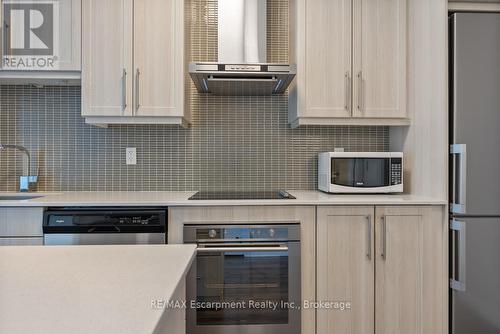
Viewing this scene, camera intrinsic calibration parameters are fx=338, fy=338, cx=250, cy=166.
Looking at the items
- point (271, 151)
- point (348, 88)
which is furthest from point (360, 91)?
point (271, 151)

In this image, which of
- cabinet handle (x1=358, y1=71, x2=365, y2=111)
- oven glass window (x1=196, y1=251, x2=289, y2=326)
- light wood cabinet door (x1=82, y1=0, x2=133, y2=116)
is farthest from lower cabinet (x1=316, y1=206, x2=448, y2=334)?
light wood cabinet door (x1=82, y1=0, x2=133, y2=116)

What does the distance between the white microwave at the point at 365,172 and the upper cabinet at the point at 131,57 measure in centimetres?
111

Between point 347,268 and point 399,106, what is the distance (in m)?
1.07

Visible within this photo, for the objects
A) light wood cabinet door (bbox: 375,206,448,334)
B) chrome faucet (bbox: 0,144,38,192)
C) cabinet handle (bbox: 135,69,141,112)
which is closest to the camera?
light wood cabinet door (bbox: 375,206,448,334)

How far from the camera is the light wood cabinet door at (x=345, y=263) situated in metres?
1.86

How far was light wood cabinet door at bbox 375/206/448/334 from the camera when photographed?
1877mm

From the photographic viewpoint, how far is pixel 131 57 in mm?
2059

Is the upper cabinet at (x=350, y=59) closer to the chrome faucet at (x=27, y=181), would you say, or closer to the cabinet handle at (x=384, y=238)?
the cabinet handle at (x=384, y=238)

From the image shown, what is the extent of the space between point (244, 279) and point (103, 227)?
82 cm

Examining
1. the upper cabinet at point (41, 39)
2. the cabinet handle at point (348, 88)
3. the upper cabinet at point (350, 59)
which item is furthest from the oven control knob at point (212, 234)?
the upper cabinet at point (41, 39)

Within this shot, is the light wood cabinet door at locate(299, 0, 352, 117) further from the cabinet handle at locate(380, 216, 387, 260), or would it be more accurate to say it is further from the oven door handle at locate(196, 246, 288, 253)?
the oven door handle at locate(196, 246, 288, 253)

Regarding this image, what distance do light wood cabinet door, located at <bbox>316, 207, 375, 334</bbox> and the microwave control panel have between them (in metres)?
0.38

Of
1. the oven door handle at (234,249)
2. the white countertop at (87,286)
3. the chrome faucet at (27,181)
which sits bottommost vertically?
the oven door handle at (234,249)

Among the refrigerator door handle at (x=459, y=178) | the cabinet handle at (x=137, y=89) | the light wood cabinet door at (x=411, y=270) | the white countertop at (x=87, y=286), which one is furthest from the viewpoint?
the cabinet handle at (x=137, y=89)
